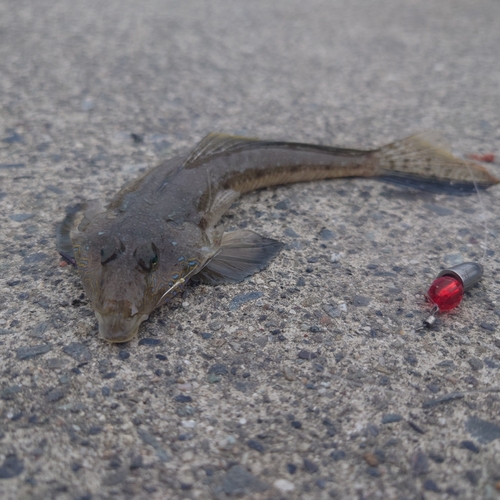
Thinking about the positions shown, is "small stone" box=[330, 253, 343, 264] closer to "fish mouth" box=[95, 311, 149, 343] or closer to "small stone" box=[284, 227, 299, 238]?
"small stone" box=[284, 227, 299, 238]

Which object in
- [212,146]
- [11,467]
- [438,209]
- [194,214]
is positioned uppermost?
[212,146]

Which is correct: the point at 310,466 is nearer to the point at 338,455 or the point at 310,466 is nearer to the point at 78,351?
the point at 338,455

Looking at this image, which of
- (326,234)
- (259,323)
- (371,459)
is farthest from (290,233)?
(371,459)

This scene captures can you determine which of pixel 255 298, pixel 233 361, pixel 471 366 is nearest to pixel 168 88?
pixel 255 298

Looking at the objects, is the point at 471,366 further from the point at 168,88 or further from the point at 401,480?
the point at 168,88

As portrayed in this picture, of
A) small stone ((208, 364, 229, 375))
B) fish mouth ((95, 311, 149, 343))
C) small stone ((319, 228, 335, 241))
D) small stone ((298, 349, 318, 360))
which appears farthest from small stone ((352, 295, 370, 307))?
fish mouth ((95, 311, 149, 343))

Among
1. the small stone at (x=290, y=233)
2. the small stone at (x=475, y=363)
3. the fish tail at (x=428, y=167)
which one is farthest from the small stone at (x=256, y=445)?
the fish tail at (x=428, y=167)
